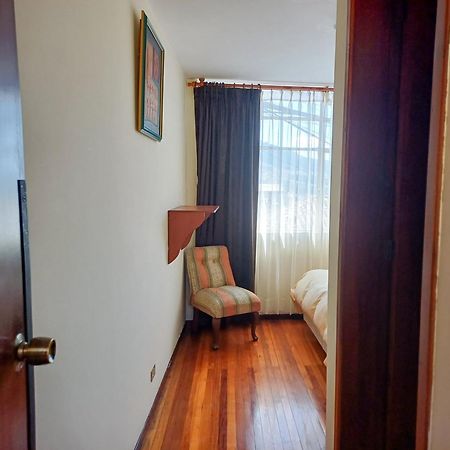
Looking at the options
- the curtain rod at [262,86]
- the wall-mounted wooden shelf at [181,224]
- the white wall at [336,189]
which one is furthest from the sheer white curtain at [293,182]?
the white wall at [336,189]

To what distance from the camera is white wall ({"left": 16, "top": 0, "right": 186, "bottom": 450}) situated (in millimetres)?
985

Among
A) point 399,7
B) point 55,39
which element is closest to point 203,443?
point 55,39

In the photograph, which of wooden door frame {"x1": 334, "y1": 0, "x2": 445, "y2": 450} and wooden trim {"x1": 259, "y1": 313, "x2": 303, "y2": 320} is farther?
wooden trim {"x1": 259, "y1": 313, "x2": 303, "y2": 320}

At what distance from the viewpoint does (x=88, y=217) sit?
51.2 inches

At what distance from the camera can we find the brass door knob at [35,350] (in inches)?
28.0

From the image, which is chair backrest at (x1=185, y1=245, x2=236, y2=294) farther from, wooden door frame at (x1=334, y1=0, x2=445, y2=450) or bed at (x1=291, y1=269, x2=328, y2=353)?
wooden door frame at (x1=334, y1=0, x2=445, y2=450)

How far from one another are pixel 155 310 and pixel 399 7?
78.5 inches

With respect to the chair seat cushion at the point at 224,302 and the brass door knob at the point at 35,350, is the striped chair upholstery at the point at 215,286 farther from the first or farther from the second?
the brass door knob at the point at 35,350

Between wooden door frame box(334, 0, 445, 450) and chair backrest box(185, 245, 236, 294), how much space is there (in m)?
2.36

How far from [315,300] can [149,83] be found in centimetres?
209

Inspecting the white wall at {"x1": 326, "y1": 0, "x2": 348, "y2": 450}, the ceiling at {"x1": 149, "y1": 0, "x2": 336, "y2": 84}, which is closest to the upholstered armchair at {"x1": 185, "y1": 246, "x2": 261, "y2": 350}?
the ceiling at {"x1": 149, "y1": 0, "x2": 336, "y2": 84}

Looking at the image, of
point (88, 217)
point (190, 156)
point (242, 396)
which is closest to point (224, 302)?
point (242, 396)

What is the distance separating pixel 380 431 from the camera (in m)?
1.23

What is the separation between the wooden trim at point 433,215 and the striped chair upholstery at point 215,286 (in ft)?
8.23
